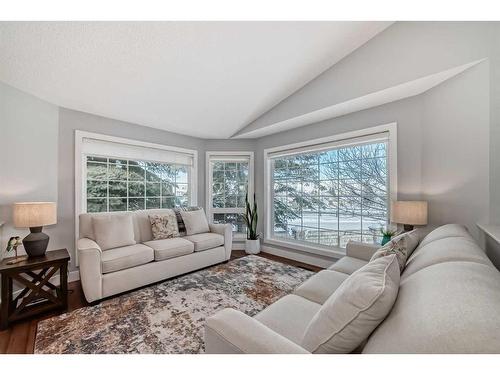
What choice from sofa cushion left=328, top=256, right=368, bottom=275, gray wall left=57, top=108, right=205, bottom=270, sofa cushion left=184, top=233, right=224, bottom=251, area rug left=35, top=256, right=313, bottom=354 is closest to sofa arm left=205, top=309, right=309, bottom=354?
area rug left=35, top=256, right=313, bottom=354

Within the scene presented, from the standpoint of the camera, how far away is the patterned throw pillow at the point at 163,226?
9.78 feet

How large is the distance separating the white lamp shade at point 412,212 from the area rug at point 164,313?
1392mm

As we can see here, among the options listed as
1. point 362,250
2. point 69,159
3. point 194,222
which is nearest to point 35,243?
point 69,159

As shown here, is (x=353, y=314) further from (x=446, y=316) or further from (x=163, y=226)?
(x=163, y=226)

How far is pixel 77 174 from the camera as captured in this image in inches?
110

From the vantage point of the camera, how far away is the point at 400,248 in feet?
4.07

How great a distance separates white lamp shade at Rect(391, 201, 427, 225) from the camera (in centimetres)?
211

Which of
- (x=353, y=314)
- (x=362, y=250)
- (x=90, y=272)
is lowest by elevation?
(x=90, y=272)

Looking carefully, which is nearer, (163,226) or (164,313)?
(164,313)

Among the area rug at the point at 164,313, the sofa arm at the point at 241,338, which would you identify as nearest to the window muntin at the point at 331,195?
the area rug at the point at 164,313

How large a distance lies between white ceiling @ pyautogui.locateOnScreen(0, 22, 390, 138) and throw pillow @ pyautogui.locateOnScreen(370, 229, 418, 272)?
1930 mm

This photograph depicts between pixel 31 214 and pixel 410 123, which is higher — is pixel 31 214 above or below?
below

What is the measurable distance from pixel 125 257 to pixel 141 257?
0.56ft

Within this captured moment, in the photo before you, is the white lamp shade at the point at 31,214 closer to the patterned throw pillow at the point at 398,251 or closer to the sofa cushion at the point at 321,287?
the sofa cushion at the point at 321,287
